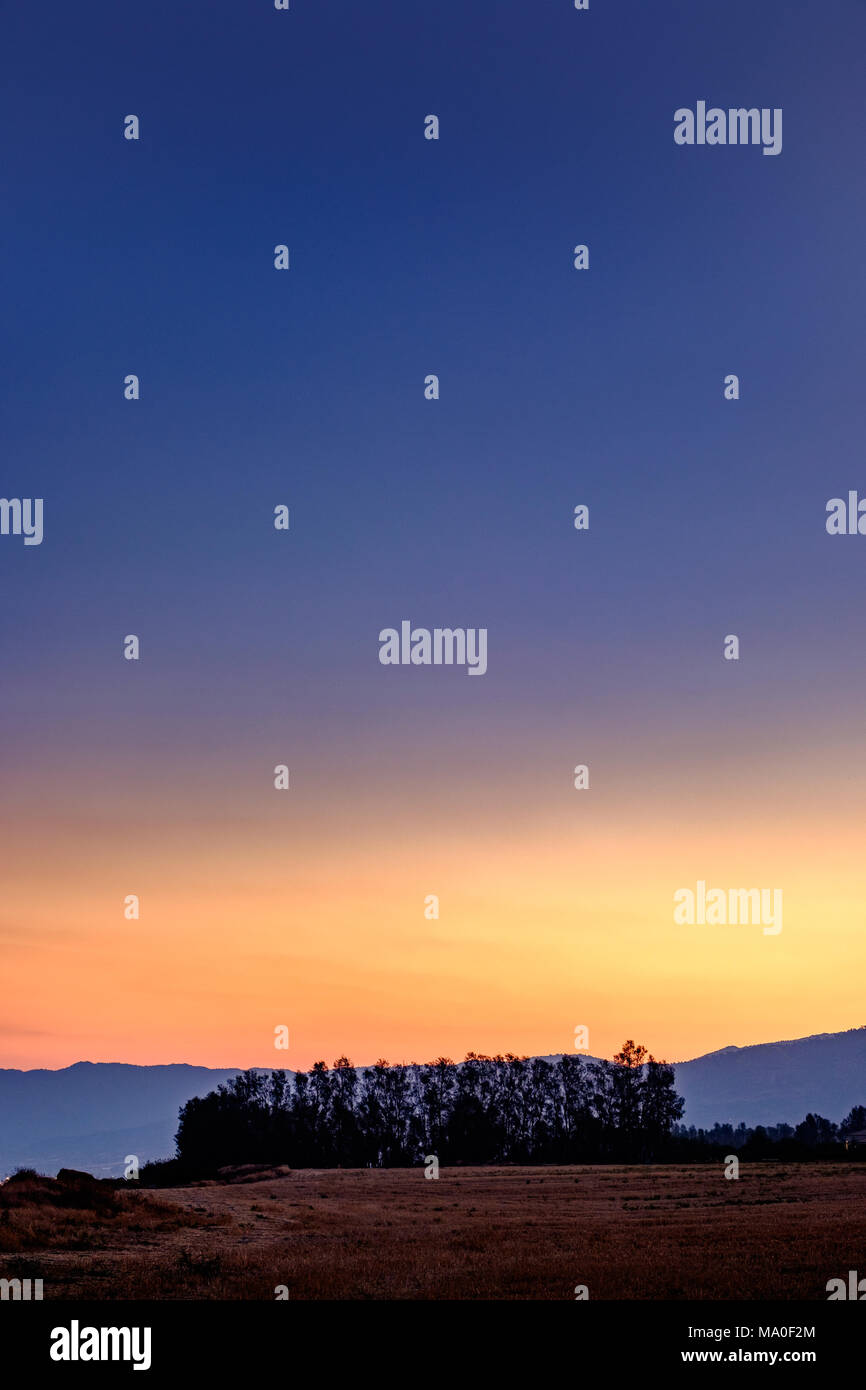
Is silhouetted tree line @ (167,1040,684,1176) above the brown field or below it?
below

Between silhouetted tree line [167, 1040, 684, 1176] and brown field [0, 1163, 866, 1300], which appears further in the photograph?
silhouetted tree line [167, 1040, 684, 1176]

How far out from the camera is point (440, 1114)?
532 ft

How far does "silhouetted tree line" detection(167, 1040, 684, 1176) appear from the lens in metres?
152

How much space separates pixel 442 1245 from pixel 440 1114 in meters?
133

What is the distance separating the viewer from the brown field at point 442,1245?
25.7 metres

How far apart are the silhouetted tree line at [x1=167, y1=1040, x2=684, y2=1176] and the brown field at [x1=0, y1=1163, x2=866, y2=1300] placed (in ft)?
308

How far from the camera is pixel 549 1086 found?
170 meters

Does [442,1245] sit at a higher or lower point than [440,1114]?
higher
